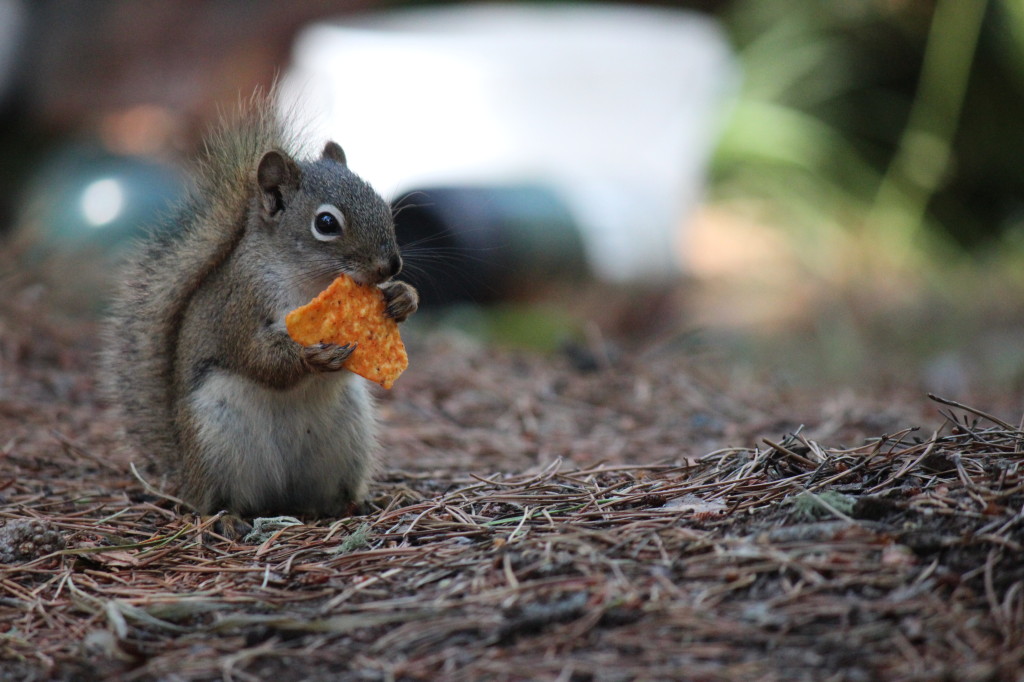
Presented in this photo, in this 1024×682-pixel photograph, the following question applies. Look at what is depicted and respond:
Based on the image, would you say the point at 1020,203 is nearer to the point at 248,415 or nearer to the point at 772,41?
the point at 772,41

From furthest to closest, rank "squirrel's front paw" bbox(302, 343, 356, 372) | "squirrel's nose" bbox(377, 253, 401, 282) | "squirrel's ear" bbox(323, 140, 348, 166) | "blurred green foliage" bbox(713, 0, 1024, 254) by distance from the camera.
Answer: "blurred green foliage" bbox(713, 0, 1024, 254)
"squirrel's ear" bbox(323, 140, 348, 166)
"squirrel's nose" bbox(377, 253, 401, 282)
"squirrel's front paw" bbox(302, 343, 356, 372)

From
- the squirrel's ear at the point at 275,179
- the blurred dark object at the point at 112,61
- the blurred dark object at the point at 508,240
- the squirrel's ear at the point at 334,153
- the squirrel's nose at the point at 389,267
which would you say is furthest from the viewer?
the blurred dark object at the point at 112,61

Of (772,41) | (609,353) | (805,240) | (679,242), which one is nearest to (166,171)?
(609,353)

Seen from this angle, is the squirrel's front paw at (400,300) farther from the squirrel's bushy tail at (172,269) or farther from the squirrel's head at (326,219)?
the squirrel's bushy tail at (172,269)

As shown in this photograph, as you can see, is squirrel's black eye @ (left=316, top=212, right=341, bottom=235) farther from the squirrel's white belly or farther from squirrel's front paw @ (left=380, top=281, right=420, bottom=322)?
the squirrel's white belly

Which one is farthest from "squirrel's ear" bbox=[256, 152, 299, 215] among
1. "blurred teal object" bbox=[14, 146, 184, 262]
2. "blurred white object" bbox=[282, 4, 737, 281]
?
"blurred white object" bbox=[282, 4, 737, 281]

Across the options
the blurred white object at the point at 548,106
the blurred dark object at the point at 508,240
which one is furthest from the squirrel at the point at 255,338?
the blurred white object at the point at 548,106
